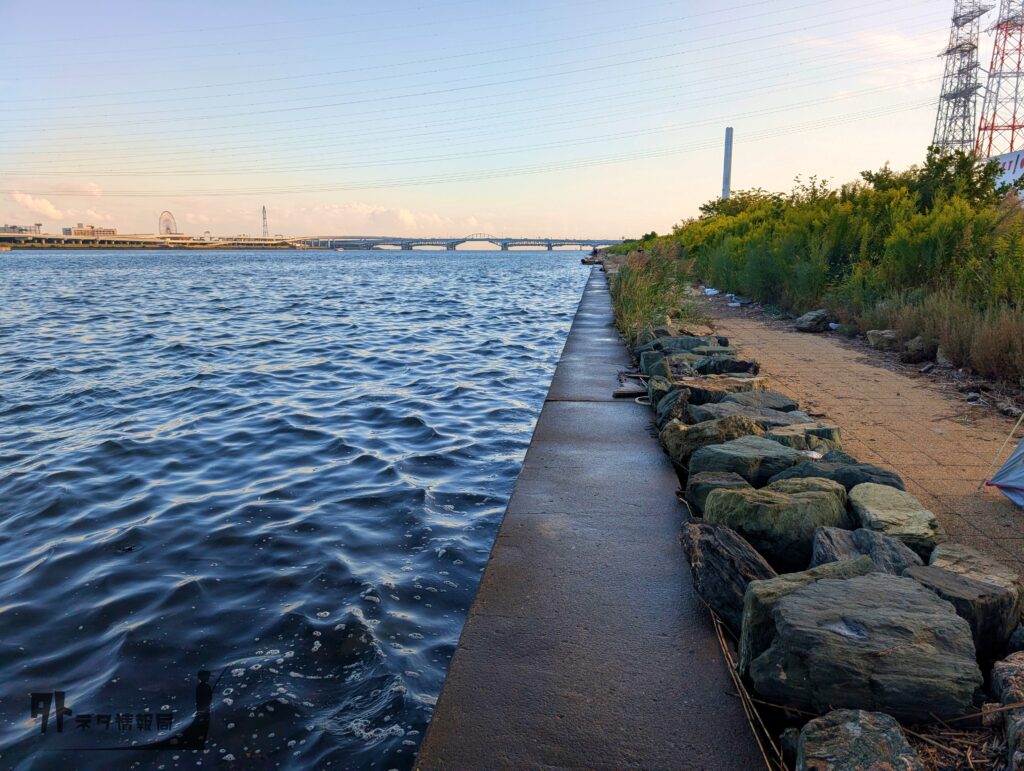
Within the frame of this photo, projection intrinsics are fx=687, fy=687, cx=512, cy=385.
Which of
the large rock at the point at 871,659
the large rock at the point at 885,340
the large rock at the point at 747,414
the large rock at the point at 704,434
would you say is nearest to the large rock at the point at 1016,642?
the large rock at the point at 871,659

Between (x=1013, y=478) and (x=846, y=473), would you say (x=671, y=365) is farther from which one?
(x=1013, y=478)

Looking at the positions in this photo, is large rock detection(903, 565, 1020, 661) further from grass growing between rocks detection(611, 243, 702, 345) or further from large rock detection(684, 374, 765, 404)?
grass growing between rocks detection(611, 243, 702, 345)

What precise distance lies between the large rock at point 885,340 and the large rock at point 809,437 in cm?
566

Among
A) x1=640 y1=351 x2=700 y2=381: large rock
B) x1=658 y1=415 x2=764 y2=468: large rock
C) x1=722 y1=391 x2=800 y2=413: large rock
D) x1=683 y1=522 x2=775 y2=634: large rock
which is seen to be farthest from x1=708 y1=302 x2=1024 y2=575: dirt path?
x1=683 y1=522 x2=775 y2=634: large rock

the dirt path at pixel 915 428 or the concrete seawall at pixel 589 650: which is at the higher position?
the dirt path at pixel 915 428

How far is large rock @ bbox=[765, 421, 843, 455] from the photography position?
16.1 ft

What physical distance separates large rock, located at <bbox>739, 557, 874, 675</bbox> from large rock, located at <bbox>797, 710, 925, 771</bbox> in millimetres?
463

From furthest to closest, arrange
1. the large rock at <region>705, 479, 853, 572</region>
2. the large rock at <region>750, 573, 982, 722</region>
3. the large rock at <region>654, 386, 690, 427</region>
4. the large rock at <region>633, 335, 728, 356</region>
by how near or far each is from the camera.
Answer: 1. the large rock at <region>633, 335, 728, 356</region>
2. the large rock at <region>654, 386, 690, 427</region>
3. the large rock at <region>705, 479, 853, 572</region>
4. the large rock at <region>750, 573, 982, 722</region>

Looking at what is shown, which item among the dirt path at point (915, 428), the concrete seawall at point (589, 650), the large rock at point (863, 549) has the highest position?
the large rock at point (863, 549)

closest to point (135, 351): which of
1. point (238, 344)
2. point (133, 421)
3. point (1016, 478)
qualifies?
point (238, 344)

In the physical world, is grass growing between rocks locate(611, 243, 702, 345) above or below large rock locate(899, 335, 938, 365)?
above

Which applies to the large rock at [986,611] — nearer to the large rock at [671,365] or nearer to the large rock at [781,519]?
the large rock at [781,519]

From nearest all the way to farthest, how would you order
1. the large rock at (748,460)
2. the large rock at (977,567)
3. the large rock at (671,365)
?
1. the large rock at (977,567)
2. the large rock at (748,460)
3. the large rock at (671,365)

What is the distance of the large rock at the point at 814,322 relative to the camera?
1221 cm
